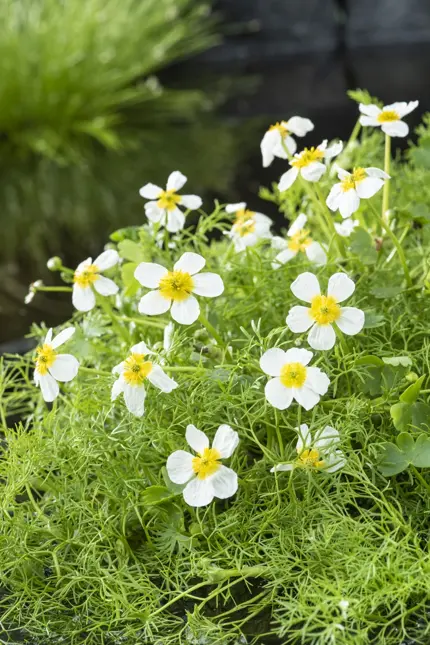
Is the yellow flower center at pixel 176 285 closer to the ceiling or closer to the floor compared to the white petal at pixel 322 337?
closer to the ceiling

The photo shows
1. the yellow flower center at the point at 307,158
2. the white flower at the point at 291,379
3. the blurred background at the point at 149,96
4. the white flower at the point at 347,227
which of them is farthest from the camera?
the blurred background at the point at 149,96

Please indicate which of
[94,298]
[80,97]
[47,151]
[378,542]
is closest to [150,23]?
[80,97]

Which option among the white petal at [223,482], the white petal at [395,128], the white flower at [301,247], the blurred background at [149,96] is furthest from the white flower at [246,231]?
the blurred background at [149,96]

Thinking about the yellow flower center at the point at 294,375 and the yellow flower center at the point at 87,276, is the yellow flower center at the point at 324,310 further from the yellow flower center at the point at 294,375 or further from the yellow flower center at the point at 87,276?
the yellow flower center at the point at 87,276

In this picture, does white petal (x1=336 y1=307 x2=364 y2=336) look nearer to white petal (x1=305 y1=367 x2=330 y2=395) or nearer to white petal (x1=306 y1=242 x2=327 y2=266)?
white petal (x1=305 y1=367 x2=330 y2=395)

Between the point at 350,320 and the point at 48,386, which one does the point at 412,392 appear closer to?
the point at 350,320

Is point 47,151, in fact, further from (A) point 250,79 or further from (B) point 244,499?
(B) point 244,499
